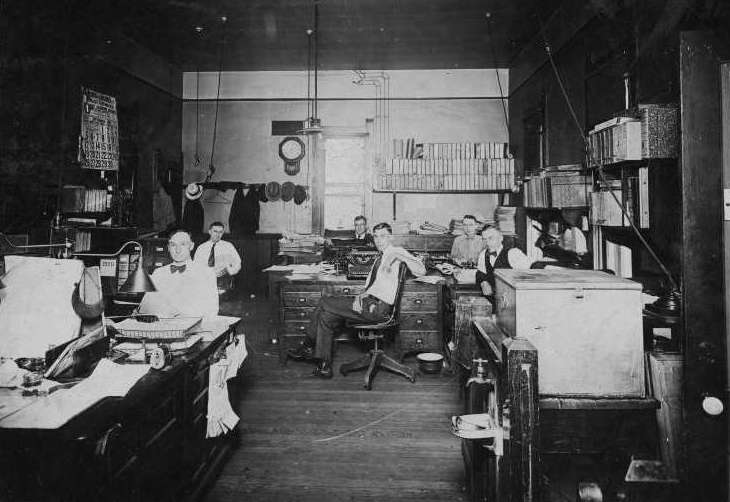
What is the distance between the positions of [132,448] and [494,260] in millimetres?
3793

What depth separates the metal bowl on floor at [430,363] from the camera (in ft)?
13.4

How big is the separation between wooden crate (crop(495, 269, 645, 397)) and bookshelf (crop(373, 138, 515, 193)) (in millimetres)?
5725

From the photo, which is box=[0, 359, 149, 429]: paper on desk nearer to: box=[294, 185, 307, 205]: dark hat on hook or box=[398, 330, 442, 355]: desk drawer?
box=[398, 330, 442, 355]: desk drawer

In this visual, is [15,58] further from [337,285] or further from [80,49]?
[337,285]

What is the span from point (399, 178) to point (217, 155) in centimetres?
317

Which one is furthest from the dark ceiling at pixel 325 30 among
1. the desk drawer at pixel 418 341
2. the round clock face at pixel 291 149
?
the desk drawer at pixel 418 341

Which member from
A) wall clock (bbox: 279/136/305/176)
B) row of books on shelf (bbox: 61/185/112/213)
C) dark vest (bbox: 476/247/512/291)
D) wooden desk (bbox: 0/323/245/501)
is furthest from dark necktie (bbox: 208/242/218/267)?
wooden desk (bbox: 0/323/245/501)

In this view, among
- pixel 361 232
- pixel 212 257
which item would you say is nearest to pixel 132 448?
pixel 212 257

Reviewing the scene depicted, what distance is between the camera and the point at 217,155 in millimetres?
8031

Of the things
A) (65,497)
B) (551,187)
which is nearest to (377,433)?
(65,497)

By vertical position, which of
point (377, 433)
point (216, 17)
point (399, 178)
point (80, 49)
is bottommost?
point (377, 433)

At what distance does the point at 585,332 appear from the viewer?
6.10 feet

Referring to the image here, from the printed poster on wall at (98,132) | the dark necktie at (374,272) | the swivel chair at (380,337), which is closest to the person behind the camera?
the swivel chair at (380,337)

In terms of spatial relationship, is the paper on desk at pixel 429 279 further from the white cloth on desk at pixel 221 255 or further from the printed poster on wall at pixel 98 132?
the printed poster on wall at pixel 98 132
